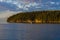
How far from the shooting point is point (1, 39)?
5725 cm

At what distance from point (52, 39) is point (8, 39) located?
377 inches

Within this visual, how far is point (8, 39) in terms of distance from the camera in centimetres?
5694

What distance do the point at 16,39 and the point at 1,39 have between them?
334 cm

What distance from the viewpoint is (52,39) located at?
187ft

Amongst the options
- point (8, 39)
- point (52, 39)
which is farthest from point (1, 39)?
point (52, 39)

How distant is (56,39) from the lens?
57312 millimetres

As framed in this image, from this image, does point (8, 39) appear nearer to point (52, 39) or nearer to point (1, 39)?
point (1, 39)

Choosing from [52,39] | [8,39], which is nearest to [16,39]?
[8,39]

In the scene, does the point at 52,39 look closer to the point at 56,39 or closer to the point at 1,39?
the point at 56,39

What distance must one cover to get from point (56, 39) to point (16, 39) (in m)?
8.75

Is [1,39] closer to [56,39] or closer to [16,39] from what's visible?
[16,39]

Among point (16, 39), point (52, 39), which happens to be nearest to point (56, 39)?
point (52, 39)

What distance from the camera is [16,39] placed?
56.8 metres

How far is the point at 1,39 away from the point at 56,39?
12033mm
